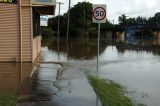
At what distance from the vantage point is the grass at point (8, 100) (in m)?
10.8

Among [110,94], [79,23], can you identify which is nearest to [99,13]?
[110,94]

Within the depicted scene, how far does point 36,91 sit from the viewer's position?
13227 millimetres

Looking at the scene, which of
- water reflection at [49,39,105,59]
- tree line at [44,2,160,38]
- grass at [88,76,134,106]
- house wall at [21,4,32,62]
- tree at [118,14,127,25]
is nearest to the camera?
grass at [88,76,134,106]

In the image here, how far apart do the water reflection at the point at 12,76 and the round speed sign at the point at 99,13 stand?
3406mm

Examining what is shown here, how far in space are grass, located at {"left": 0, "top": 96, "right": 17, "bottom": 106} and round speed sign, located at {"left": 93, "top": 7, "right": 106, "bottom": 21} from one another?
496 cm

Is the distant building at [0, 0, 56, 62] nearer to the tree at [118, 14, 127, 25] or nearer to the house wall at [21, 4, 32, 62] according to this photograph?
the house wall at [21, 4, 32, 62]

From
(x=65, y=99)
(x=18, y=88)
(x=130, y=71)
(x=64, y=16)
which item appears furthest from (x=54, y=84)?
(x=64, y=16)

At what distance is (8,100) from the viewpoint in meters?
11.3

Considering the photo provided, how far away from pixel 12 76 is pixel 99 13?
428 centimetres

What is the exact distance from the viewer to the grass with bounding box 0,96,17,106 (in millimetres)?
10816

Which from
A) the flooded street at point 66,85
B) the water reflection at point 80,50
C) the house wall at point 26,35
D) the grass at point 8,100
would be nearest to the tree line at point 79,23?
the water reflection at point 80,50

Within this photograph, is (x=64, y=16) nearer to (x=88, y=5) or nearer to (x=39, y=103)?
(x=88, y=5)

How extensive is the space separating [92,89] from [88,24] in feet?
314

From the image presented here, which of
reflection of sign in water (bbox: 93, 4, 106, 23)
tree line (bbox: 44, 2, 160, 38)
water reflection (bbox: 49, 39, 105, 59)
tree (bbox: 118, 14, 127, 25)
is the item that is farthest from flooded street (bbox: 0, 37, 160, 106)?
tree (bbox: 118, 14, 127, 25)
